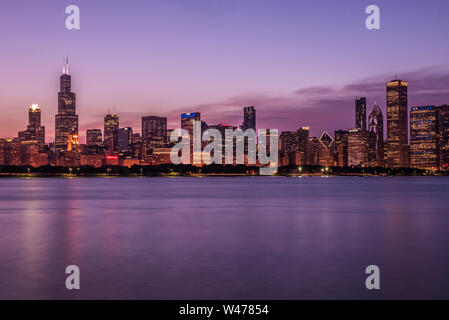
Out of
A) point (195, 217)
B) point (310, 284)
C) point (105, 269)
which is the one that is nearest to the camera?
point (310, 284)

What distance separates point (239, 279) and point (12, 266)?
10.9 metres

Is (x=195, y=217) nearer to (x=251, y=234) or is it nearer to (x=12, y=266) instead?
(x=251, y=234)
